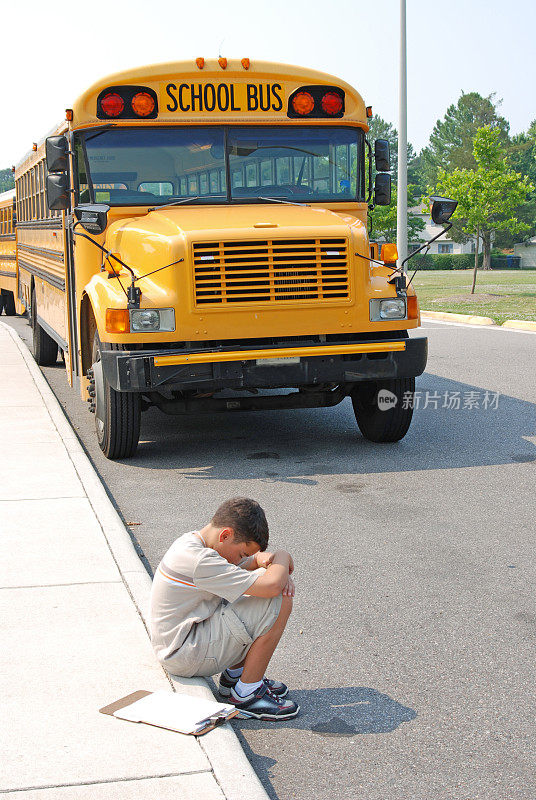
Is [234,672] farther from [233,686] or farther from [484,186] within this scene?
[484,186]

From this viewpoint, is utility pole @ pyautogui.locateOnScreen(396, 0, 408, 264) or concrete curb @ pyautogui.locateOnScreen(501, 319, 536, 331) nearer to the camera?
concrete curb @ pyautogui.locateOnScreen(501, 319, 536, 331)

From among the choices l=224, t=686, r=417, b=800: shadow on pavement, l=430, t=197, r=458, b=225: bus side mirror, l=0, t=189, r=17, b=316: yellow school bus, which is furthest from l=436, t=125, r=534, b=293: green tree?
l=224, t=686, r=417, b=800: shadow on pavement

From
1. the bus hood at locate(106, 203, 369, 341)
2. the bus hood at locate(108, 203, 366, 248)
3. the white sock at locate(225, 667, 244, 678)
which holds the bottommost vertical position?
the white sock at locate(225, 667, 244, 678)

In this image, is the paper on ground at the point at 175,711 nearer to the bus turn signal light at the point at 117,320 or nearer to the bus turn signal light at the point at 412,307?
the bus turn signal light at the point at 117,320

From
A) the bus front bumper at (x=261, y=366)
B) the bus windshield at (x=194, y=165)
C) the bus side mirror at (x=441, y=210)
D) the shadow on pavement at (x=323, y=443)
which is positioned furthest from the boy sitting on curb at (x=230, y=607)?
the bus windshield at (x=194, y=165)

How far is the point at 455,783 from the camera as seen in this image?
317 centimetres

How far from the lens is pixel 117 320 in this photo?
7055mm

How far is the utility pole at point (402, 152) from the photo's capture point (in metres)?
22.6

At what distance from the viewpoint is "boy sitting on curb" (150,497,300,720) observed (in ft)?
11.7

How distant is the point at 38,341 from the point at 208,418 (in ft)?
15.0

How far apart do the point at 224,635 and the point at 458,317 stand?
724 inches

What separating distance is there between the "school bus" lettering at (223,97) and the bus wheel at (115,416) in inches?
80.6

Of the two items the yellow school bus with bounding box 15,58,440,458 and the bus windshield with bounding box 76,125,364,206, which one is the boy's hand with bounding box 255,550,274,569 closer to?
the yellow school bus with bounding box 15,58,440,458

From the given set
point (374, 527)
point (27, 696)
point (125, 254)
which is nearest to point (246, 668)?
point (27, 696)
